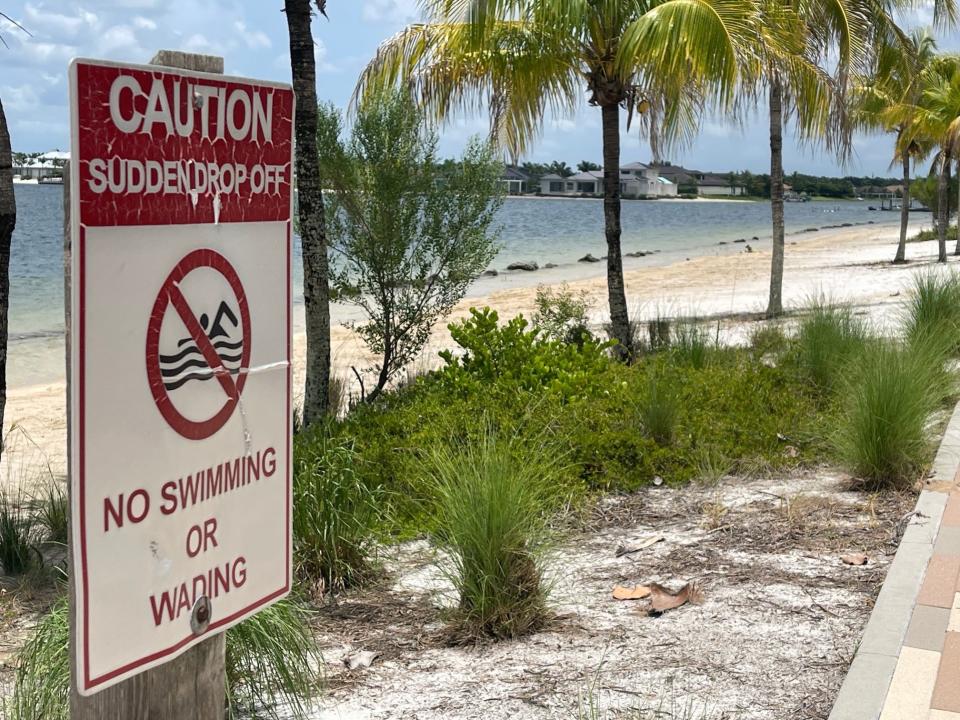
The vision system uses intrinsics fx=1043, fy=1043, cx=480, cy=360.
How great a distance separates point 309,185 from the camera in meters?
8.31

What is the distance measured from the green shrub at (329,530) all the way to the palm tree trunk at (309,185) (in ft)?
10.3

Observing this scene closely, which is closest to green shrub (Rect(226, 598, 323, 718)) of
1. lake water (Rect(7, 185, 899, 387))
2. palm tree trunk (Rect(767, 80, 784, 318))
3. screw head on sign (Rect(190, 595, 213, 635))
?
screw head on sign (Rect(190, 595, 213, 635))

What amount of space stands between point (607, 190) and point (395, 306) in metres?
3.35

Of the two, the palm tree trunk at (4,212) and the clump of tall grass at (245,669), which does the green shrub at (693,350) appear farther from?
the clump of tall grass at (245,669)

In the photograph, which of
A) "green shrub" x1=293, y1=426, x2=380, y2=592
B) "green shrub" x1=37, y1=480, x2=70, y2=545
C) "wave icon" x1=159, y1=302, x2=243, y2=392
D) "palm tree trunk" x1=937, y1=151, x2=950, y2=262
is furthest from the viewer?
"palm tree trunk" x1=937, y1=151, x2=950, y2=262

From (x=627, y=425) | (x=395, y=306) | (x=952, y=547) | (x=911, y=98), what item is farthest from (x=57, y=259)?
(x=952, y=547)

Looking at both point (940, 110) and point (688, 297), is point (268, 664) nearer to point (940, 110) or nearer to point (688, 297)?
point (688, 297)

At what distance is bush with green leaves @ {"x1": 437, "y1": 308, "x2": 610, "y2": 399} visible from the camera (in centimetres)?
852

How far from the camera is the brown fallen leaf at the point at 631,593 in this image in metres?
4.68

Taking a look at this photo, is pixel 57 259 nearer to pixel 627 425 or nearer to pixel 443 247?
pixel 443 247

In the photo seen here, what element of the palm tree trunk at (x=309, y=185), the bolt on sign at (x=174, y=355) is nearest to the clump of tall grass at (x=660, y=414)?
the palm tree trunk at (x=309, y=185)

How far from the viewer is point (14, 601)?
511 centimetres

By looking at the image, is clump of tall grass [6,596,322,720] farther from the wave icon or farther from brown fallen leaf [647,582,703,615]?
the wave icon

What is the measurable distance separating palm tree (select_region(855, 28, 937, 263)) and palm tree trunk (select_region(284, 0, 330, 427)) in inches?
401
